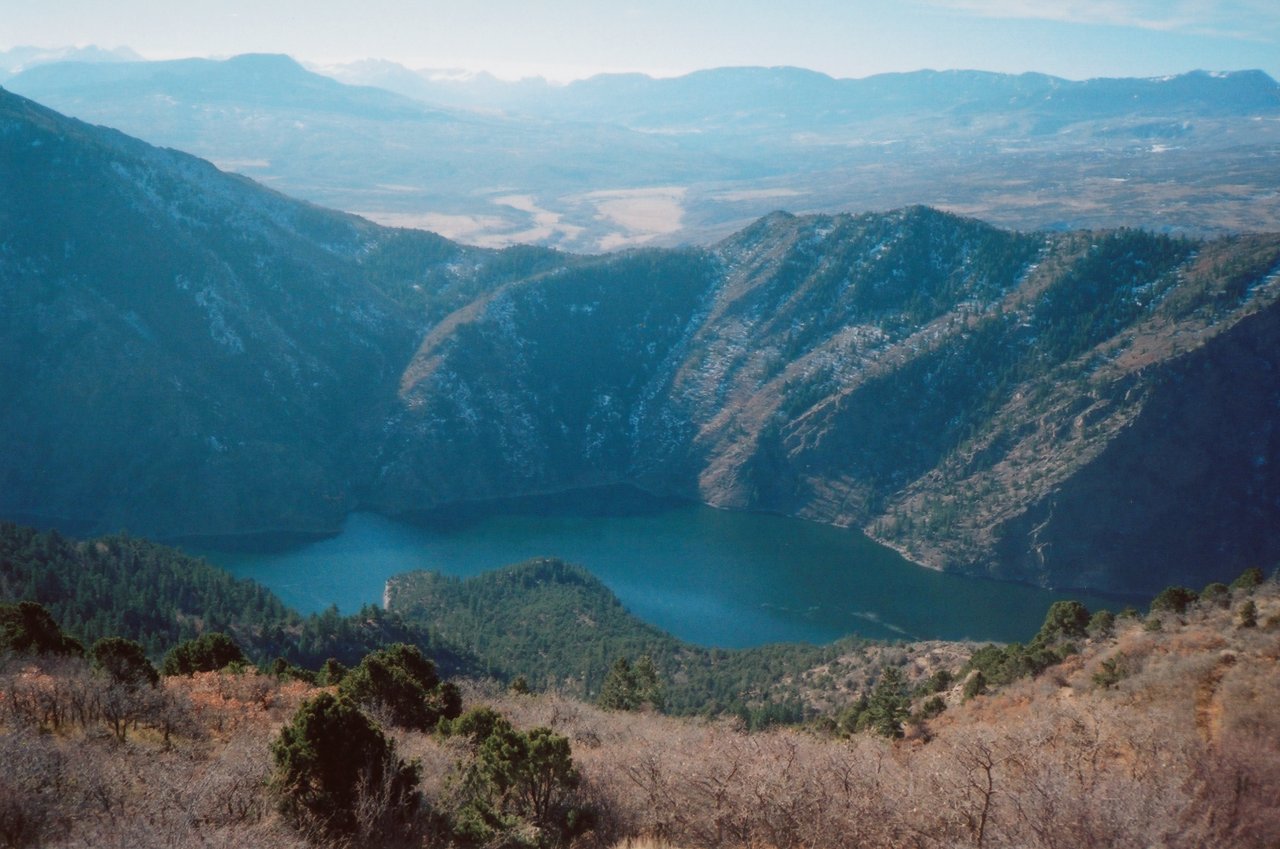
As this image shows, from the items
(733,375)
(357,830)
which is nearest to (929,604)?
(733,375)

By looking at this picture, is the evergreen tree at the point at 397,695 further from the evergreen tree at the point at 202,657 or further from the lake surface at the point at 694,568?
the lake surface at the point at 694,568

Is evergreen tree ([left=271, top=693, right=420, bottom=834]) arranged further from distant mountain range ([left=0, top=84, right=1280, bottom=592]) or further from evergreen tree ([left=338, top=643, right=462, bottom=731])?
distant mountain range ([left=0, top=84, right=1280, bottom=592])

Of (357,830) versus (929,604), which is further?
(929,604)

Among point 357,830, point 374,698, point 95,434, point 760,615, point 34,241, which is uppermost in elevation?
point 34,241

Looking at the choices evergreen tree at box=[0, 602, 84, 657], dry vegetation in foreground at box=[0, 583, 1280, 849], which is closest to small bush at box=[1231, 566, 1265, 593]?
dry vegetation in foreground at box=[0, 583, 1280, 849]

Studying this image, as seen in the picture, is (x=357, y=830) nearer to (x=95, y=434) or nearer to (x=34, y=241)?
(x=95, y=434)

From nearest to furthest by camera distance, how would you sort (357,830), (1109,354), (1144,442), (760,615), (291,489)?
(357,830) < (760,615) < (1144,442) < (1109,354) < (291,489)
